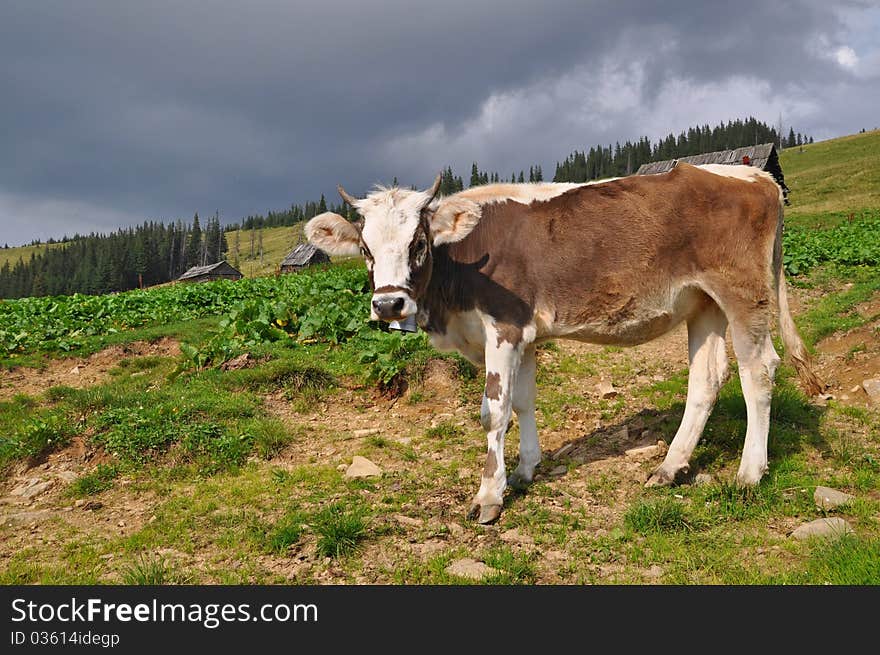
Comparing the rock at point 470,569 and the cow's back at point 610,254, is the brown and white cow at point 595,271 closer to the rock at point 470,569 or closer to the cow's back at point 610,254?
the cow's back at point 610,254

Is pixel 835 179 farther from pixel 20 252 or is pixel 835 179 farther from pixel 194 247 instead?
pixel 20 252

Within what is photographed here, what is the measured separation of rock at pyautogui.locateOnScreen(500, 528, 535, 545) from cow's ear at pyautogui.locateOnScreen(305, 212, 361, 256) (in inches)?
113

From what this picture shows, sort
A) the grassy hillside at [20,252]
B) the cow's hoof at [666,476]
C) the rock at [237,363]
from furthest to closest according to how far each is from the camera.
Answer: the grassy hillside at [20,252] → the rock at [237,363] → the cow's hoof at [666,476]

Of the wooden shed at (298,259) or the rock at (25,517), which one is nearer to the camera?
the rock at (25,517)

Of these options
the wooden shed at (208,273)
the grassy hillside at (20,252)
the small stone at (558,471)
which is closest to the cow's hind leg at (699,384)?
the small stone at (558,471)

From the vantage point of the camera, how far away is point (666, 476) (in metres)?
5.81

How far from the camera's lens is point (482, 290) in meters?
5.55

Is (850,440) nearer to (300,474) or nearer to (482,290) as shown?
(482,290)

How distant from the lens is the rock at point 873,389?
7.19 m

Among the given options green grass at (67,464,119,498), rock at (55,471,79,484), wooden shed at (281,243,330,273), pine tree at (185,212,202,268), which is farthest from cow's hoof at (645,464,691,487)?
pine tree at (185,212,202,268)

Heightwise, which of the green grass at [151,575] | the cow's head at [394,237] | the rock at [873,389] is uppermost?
the cow's head at [394,237]

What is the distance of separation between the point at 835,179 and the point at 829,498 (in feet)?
215

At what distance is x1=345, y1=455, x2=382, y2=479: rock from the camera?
20.9 feet

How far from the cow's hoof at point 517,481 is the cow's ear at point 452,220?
100 inches
